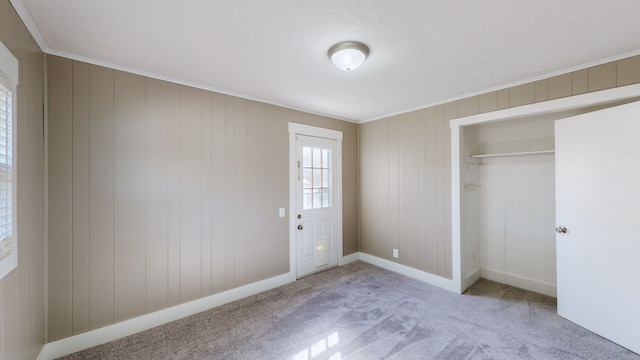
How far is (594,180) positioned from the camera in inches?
95.5

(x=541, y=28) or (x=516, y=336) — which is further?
(x=516, y=336)

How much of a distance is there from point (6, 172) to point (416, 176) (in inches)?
156

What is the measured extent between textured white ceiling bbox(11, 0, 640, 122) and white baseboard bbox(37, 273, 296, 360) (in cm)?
241

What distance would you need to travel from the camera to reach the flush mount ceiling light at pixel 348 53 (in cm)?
202

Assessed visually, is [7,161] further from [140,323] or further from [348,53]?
[348,53]

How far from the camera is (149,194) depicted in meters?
2.60

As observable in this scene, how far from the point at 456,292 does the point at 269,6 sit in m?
3.69

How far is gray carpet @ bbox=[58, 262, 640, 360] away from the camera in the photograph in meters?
2.20

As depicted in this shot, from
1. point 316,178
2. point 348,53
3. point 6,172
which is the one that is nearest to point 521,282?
point 316,178

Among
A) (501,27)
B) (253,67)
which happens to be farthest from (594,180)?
(253,67)

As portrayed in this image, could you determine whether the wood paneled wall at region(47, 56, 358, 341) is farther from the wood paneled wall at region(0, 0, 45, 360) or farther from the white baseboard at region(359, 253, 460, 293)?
the white baseboard at region(359, 253, 460, 293)

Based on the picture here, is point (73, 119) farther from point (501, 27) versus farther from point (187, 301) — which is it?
point (501, 27)

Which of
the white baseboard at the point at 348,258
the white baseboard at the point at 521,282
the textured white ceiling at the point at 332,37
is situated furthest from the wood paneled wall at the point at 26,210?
the white baseboard at the point at 521,282

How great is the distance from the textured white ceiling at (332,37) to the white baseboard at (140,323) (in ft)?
7.91
